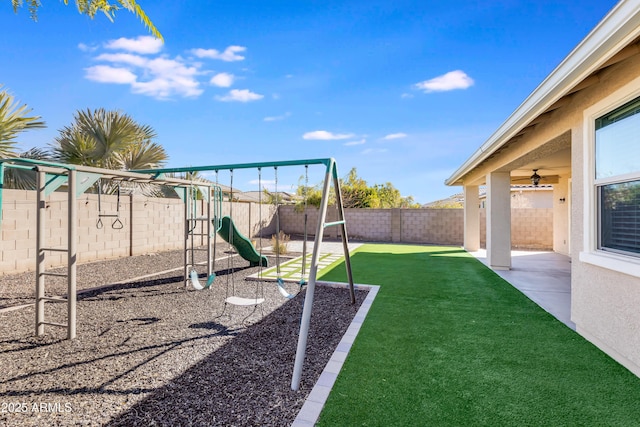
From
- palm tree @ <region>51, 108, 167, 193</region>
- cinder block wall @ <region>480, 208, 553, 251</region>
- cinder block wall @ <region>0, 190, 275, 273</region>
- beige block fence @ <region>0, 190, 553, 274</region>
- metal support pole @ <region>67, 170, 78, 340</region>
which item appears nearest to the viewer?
metal support pole @ <region>67, 170, 78, 340</region>

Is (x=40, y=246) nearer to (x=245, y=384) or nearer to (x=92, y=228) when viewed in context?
(x=245, y=384)

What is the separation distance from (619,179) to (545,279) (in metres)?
4.22

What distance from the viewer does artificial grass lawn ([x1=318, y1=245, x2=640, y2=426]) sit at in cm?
204

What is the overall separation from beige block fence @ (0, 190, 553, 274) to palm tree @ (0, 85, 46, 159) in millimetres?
960

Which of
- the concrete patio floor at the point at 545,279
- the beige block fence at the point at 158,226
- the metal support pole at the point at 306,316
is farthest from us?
the beige block fence at the point at 158,226

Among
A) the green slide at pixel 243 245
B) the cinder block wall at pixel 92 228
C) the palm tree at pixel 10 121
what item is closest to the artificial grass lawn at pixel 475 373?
the cinder block wall at pixel 92 228

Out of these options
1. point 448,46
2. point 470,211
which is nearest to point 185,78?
point 448,46

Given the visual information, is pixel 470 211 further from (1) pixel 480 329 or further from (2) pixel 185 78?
(2) pixel 185 78

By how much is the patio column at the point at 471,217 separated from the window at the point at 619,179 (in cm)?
793

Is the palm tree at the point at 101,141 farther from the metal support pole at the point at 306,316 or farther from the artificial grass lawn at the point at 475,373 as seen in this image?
the artificial grass lawn at the point at 475,373

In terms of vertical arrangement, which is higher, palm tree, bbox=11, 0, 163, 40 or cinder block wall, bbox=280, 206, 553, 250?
palm tree, bbox=11, 0, 163, 40

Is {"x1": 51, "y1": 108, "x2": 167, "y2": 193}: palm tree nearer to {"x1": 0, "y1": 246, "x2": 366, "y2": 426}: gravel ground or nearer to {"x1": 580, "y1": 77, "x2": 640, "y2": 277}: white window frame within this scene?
{"x1": 0, "y1": 246, "x2": 366, "y2": 426}: gravel ground

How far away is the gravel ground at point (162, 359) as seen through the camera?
82.0 inches

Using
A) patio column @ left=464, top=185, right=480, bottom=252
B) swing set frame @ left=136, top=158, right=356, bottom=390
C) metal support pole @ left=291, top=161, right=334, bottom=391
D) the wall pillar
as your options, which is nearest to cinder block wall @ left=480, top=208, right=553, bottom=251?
patio column @ left=464, top=185, right=480, bottom=252
